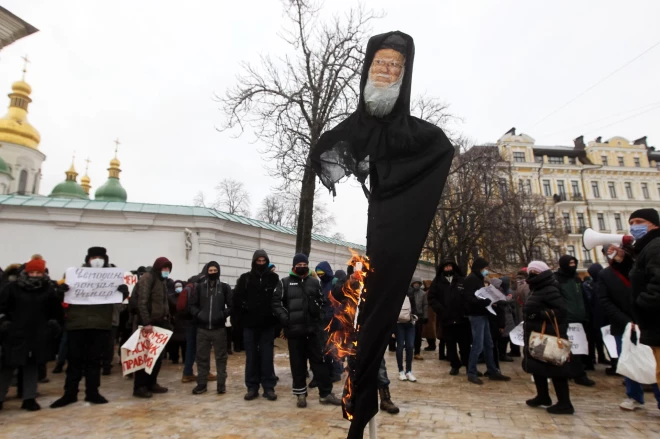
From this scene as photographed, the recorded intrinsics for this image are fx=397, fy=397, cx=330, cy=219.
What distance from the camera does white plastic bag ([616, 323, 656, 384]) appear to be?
15.8 ft

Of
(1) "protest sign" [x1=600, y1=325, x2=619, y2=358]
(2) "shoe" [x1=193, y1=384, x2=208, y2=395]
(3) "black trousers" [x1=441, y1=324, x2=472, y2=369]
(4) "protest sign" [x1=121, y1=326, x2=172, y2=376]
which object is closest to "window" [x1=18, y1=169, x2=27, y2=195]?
(4) "protest sign" [x1=121, y1=326, x2=172, y2=376]

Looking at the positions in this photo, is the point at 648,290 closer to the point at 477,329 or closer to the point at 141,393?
the point at 477,329

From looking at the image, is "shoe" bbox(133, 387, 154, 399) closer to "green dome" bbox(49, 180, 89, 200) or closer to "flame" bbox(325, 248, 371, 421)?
"flame" bbox(325, 248, 371, 421)

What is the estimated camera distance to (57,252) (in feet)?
43.4

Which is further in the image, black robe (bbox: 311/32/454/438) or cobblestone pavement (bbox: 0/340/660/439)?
cobblestone pavement (bbox: 0/340/660/439)

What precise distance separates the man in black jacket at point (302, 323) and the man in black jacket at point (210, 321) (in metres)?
1.30

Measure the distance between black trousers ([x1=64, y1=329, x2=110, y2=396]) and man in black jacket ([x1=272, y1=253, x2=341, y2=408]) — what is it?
106 inches

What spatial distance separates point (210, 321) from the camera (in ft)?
22.1

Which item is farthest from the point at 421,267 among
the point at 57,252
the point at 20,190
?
the point at 20,190

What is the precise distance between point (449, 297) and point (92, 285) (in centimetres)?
634

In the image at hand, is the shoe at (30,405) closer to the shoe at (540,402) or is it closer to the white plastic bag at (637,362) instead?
the shoe at (540,402)

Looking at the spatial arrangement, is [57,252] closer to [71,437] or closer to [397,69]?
[71,437]

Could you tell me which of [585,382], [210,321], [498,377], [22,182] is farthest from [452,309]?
[22,182]

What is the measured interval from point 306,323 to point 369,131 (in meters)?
3.80
